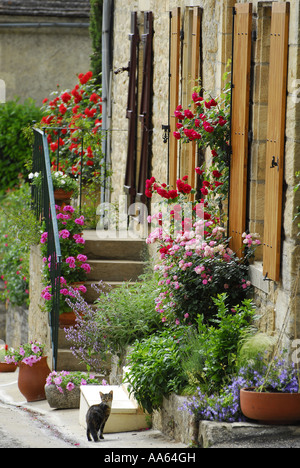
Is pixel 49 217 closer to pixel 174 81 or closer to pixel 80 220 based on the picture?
pixel 80 220

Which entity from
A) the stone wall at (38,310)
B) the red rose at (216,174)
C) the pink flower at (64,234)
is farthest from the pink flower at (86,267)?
the red rose at (216,174)

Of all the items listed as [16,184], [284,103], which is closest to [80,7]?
[16,184]

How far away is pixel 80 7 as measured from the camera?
618 inches

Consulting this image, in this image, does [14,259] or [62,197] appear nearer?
[62,197]

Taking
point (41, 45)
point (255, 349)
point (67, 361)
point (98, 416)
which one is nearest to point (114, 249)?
point (67, 361)

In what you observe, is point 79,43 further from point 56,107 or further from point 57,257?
point 57,257

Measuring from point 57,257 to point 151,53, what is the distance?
8.44 feet

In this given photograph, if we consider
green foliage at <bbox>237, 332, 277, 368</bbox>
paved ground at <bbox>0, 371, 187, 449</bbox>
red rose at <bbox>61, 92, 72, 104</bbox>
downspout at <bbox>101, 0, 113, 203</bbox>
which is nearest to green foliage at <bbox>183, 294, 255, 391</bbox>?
green foliage at <bbox>237, 332, 277, 368</bbox>

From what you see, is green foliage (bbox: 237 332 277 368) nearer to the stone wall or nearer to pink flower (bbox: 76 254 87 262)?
pink flower (bbox: 76 254 87 262)

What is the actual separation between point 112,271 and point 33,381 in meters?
1.41

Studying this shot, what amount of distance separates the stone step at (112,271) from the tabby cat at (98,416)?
2.65 m

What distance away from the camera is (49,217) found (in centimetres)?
837

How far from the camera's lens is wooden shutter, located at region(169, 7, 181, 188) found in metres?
7.65

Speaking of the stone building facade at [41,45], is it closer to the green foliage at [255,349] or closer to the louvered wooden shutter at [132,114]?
the louvered wooden shutter at [132,114]
